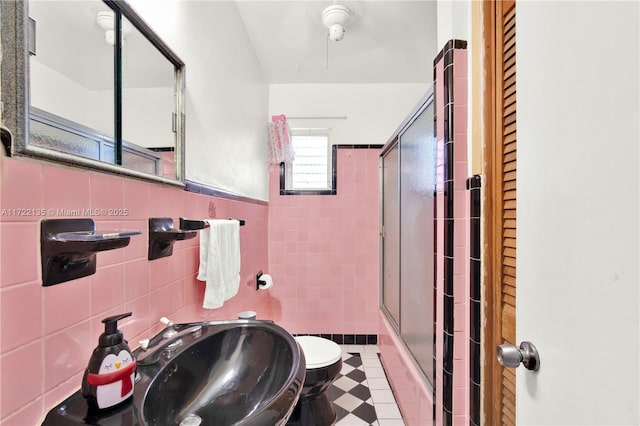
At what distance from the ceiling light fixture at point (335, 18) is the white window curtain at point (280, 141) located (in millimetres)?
869

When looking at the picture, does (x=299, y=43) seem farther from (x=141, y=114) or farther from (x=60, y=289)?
(x=60, y=289)

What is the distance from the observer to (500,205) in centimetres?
86


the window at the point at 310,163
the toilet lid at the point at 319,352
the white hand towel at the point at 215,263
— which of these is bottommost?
the toilet lid at the point at 319,352

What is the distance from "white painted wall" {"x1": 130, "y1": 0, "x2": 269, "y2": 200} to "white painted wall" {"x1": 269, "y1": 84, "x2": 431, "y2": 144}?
531mm

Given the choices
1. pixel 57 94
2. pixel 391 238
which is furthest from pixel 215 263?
pixel 391 238

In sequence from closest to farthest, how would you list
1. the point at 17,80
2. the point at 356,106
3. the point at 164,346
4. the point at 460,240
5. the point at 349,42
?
the point at 17,80
the point at 164,346
the point at 460,240
the point at 349,42
the point at 356,106

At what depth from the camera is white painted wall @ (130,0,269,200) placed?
1.08 m

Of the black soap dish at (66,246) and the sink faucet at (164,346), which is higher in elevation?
the black soap dish at (66,246)
